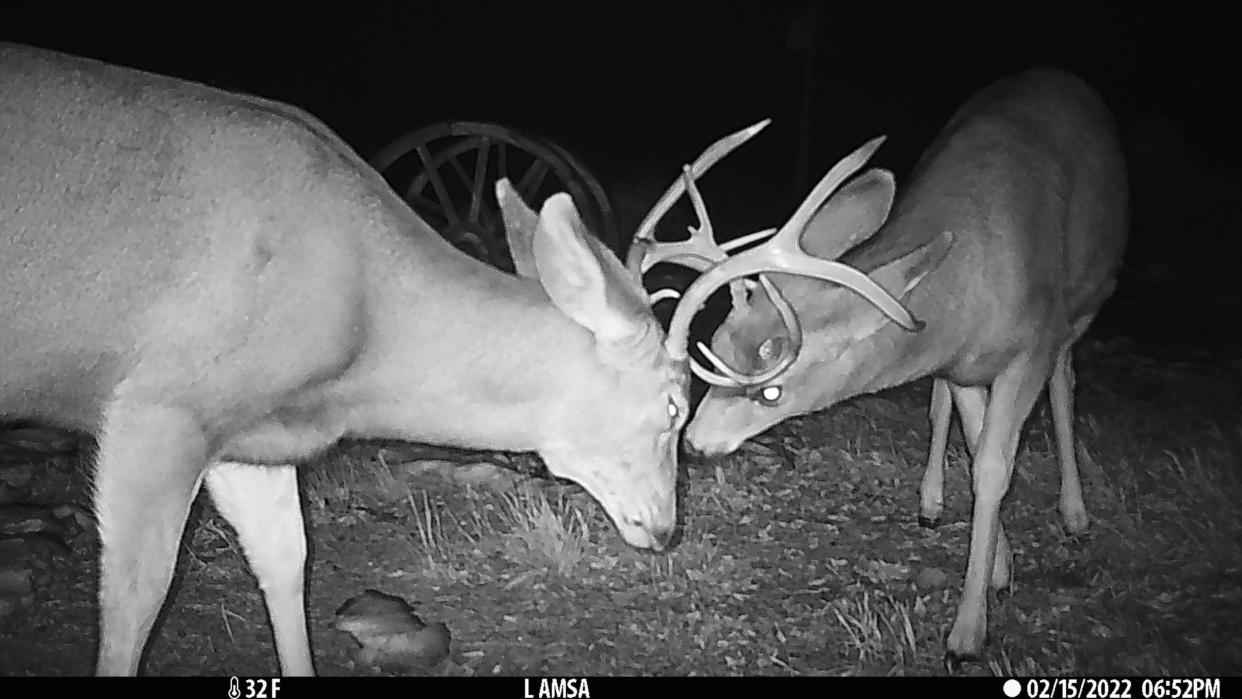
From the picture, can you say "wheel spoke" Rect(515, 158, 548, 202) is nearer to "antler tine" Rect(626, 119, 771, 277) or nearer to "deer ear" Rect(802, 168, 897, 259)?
"deer ear" Rect(802, 168, 897, 259)

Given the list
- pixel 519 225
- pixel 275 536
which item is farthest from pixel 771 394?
pixel 275 536

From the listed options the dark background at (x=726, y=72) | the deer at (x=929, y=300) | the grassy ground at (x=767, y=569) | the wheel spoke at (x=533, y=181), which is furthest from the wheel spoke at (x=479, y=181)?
the deer at (x=929, y=300)

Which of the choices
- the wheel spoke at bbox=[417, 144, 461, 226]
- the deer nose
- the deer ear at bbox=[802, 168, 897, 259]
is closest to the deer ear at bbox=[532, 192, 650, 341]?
the deer nose

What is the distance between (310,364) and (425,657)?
73 centimetres

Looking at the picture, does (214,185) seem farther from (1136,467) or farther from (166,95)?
(1136,467)

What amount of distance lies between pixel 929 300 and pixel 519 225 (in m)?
0.84

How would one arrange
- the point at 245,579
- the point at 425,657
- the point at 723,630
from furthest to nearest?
the point at 245,579, the point at 723,630, the point at 425,657

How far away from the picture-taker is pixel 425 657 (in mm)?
2352

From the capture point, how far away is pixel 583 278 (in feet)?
6.28

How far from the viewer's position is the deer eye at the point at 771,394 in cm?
240

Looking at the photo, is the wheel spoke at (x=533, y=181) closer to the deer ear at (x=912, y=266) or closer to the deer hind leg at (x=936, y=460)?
the deer hind leg at (x=936, y=460)

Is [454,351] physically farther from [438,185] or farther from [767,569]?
[438,185]

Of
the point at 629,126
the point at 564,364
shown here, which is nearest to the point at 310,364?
the point at 564,364

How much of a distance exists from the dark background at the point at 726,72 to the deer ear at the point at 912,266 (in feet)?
7.20
